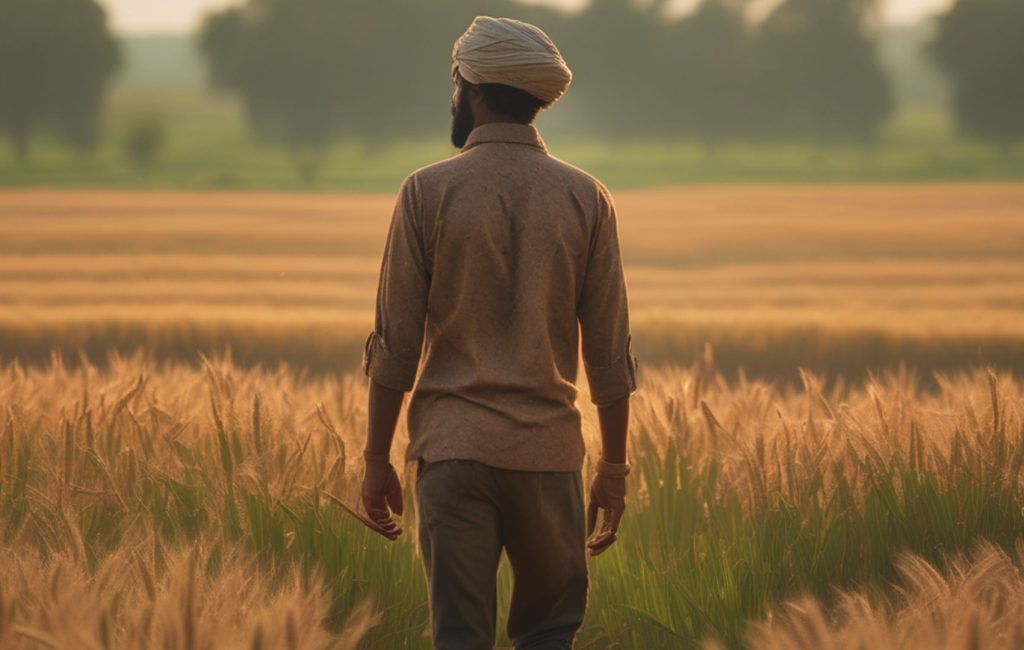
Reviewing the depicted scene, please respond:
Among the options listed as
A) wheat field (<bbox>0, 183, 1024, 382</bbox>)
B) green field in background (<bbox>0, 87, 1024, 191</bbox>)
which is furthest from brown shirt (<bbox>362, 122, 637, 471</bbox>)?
green field in background (<bbox>0, 87, 1024, 191</bbox>)

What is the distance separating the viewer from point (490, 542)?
2.57m

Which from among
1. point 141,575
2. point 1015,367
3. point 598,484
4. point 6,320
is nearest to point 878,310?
point 1015,367

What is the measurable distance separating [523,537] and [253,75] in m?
44.6

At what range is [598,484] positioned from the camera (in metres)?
2.74

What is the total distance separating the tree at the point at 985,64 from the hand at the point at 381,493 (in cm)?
3833

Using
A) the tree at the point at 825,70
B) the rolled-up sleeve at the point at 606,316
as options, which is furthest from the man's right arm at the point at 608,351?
the tree at the point at 825,70

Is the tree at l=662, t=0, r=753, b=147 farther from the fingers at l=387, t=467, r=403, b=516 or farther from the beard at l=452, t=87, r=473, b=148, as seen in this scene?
the fingers at l=387, t=467, r=403, b=516

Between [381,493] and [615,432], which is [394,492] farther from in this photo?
[615,432]

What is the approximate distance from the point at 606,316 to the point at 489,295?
0.78ft

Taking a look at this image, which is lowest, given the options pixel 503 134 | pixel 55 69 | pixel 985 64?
pixel 503 134

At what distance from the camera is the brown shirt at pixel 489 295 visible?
2.51 m

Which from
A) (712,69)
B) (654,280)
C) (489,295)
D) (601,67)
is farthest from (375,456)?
(712,69)

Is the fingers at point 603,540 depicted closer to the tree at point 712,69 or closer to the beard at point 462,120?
the beard at point 462,120

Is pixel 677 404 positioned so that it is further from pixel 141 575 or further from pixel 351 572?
pixel 141 575
